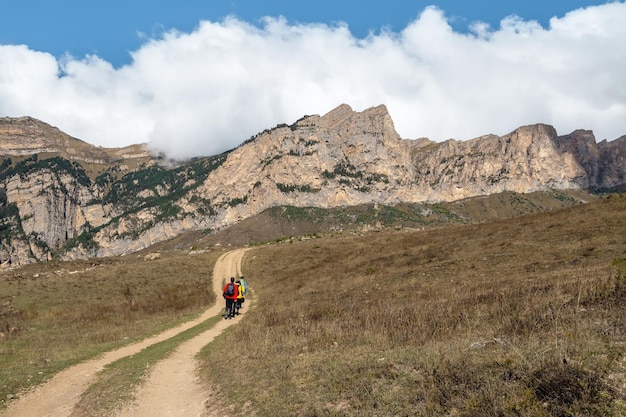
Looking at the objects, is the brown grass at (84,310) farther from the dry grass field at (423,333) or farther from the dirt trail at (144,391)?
the dirt trail at (144,391)

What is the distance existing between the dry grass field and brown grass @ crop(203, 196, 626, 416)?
0.13ft

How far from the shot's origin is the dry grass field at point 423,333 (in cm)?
709

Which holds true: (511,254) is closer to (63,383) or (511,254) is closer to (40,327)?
(63,383)

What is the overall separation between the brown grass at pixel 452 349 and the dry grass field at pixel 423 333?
4 cm

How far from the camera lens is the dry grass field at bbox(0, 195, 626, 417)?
709 centimetres

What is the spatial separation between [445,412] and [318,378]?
3.80 m

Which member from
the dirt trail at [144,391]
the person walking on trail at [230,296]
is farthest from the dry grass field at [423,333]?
the person walking on trail at [230,296]

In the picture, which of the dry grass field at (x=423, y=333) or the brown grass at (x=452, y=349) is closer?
the brown grass at (x=452, y=349)

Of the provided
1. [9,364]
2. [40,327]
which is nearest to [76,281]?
[40,327]

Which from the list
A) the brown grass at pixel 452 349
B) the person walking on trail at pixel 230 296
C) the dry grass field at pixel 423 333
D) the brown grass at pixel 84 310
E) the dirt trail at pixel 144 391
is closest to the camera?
the brown grass at pixel 452 349

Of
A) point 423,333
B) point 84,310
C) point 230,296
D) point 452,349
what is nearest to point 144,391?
point 423,333

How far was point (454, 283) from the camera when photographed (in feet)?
77.0

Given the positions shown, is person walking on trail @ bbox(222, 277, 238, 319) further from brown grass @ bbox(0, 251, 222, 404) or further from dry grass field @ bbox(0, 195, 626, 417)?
dry grass field @ bbox(0, 195, 626, 417)

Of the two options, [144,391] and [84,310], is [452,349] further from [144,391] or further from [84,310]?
[84,310]
